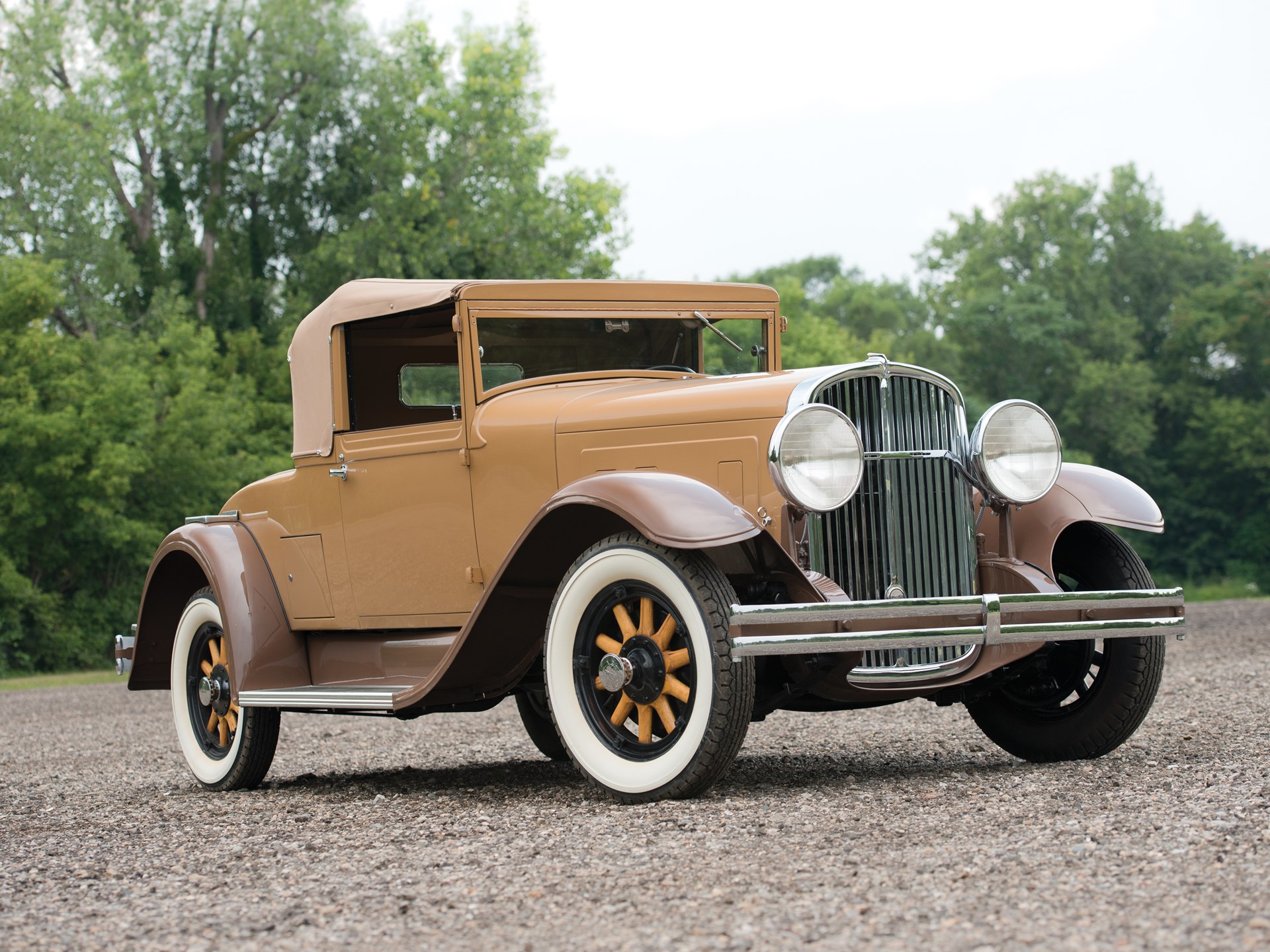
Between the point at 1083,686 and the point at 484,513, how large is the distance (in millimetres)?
2505

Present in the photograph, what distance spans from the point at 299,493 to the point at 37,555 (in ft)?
62.0

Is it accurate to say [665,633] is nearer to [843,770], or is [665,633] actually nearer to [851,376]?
[851,376]

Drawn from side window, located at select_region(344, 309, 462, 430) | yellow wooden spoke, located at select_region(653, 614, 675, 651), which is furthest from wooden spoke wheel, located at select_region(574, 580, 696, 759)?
side window, located at select_region(344, 309, 462, 430)

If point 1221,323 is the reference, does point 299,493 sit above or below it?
below

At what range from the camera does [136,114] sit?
30281mm

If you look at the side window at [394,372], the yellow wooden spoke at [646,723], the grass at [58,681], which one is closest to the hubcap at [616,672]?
the yellow wooden spoke at [646,723]

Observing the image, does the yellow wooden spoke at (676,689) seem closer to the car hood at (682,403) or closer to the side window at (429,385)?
the car hood at (682,403)

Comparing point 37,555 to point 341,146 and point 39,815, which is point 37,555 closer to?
point 341,146

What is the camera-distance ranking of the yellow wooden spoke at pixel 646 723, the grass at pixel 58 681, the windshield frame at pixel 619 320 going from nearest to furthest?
the yellow wooden spoke at pixel 646 723 → the windshield frame at pixel 619 320 → the grass at pixel 58 681

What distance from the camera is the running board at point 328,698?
5.51 m

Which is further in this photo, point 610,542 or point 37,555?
point 37,555

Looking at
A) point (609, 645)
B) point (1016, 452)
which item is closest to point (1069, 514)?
point (1016, 452)

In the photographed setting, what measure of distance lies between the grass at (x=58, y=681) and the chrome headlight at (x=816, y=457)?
1530cm

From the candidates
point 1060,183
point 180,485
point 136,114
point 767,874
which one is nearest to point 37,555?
point 180,485
